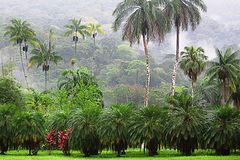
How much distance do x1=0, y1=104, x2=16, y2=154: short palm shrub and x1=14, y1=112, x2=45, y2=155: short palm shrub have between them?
33.3 inches

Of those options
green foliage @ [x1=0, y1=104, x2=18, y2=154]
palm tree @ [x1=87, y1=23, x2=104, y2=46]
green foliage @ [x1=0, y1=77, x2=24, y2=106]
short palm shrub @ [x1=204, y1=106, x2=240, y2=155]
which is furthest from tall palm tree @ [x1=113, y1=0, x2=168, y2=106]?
palm tree @ [x1=87, y1=23, x2=104, y2=46]

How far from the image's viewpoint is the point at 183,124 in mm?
40844

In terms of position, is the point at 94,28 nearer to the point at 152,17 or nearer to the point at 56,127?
the point at 152,17

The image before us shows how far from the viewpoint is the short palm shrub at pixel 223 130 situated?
3972 centimetres

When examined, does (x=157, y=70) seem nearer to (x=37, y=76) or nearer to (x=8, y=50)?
(x=37, y=76)

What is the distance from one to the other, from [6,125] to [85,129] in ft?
29.9

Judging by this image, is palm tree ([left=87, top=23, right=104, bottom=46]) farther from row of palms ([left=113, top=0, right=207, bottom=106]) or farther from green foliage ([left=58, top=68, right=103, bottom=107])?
row of palms ([left=113, top=0, right=207, bottom=106])

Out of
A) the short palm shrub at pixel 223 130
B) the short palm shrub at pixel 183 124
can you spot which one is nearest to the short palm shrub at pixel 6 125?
the short palm shrub at pixel 183 124

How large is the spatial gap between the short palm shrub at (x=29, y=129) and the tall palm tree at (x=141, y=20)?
1782cm

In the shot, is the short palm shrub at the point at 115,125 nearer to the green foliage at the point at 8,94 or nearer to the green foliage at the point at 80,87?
the green foliage at the point at 80,87

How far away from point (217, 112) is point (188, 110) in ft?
8.90

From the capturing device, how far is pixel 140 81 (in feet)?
450

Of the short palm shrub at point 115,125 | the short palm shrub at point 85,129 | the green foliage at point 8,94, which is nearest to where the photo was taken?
the short palm shrub at point 115,125

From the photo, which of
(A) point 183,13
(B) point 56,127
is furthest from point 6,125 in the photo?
(A) point 183,13
